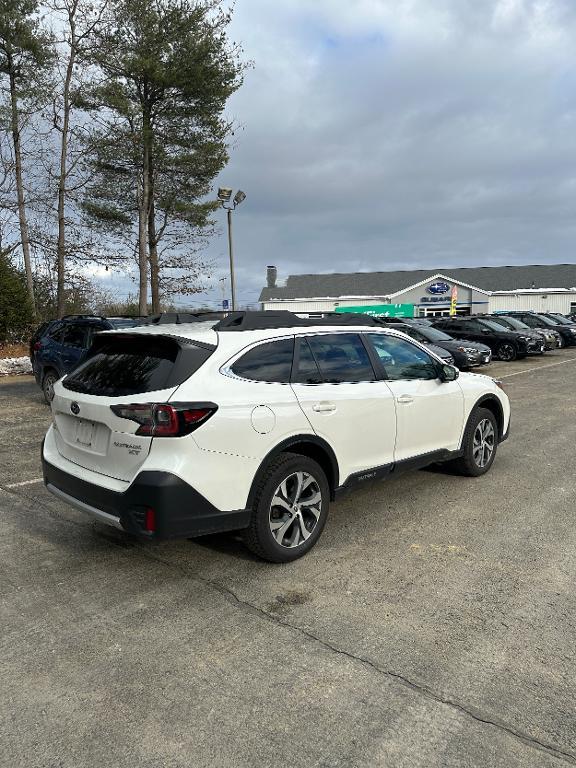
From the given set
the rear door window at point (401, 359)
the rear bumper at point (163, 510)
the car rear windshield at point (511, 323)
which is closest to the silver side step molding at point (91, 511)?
the rear bumper at point (163, 510)

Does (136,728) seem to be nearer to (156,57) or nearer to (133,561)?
(133,561)

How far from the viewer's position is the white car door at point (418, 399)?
4762 mm

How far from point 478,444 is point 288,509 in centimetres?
278

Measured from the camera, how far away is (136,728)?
236 cm

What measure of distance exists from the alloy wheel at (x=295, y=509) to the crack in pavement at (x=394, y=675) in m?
0.52

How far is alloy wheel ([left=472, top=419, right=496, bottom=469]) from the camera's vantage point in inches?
227

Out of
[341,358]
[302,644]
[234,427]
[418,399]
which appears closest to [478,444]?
[418,399]

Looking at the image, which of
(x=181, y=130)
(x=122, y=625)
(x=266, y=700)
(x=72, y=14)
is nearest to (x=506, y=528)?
(x=266, y=700)

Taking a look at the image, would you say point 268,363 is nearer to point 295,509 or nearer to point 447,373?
point 295,509

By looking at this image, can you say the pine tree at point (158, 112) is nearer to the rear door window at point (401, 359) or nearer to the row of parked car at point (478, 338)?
the row of parked car at point (478, 338)

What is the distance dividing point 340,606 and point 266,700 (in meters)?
0.90

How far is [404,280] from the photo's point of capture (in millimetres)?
56969

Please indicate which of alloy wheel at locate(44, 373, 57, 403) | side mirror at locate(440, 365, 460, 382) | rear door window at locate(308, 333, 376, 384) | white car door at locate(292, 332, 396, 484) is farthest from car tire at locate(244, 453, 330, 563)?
alloy wheel at locate(44, 373, 57, 403)

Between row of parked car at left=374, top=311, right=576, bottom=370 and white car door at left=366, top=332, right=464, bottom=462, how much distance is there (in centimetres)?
1101
